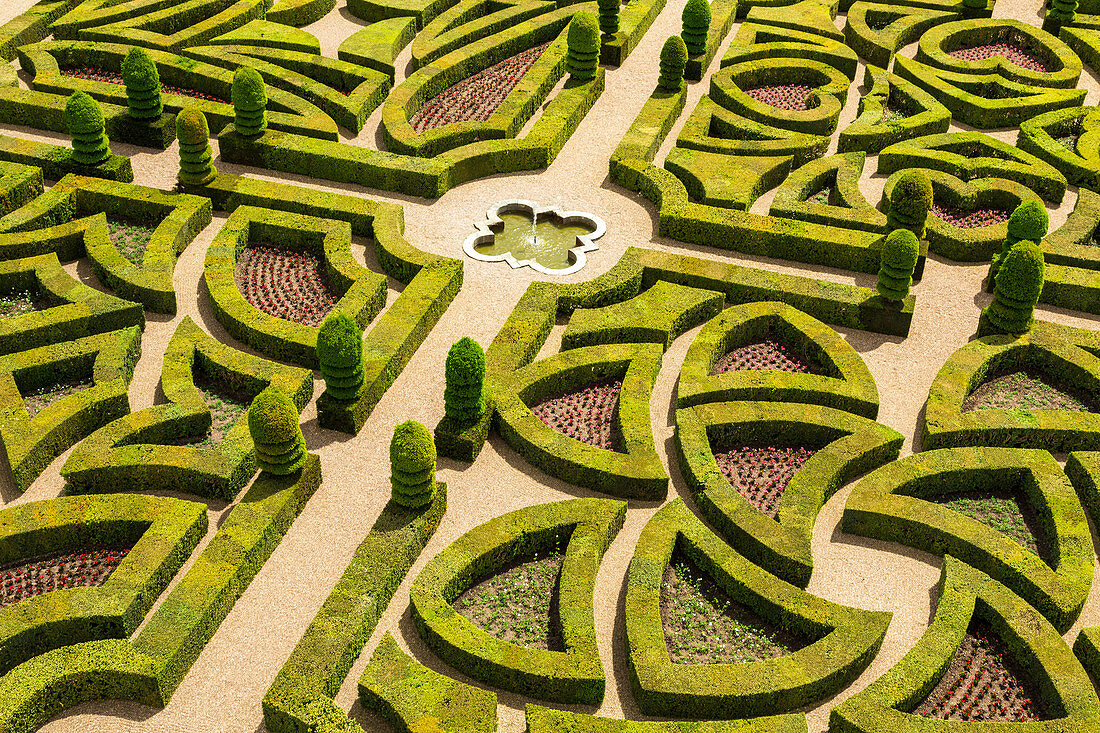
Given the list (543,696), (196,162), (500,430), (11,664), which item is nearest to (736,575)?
(543,696)

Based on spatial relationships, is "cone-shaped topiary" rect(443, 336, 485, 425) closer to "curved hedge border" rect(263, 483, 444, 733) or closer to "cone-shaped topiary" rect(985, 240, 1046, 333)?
"curved hedge border" rect(263, 483, 444, 733)

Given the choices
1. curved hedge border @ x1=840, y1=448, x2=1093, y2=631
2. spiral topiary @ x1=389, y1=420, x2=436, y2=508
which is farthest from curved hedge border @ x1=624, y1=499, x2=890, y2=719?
spiral topiary @ x1=389, y1=420, x2=436, y2=508

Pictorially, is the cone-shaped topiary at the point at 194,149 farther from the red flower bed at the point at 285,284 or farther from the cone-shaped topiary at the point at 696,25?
the cone-shaped topiary at the point at 696,25

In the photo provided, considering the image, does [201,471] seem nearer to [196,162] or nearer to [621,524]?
[621,524]

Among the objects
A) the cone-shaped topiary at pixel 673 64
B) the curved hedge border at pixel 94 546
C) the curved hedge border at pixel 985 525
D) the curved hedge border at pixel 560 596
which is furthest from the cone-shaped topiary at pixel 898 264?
the curved hedge border at pixel 94 546

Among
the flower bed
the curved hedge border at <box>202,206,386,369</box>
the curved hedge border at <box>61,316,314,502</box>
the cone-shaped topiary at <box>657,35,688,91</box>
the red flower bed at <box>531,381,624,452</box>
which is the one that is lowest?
the flower bed
